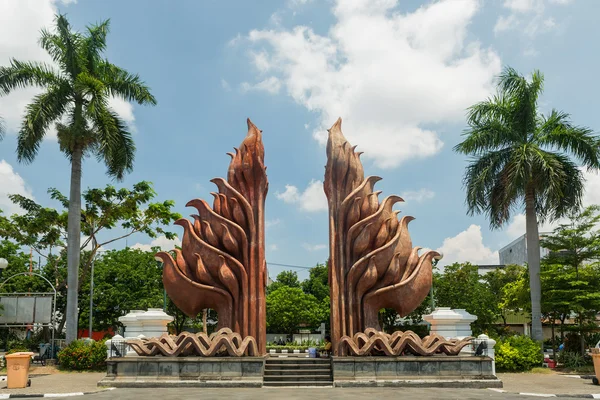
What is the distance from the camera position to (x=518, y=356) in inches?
806

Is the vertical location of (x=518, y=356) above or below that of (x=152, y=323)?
below

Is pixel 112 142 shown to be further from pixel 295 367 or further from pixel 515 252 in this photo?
pixel 515 252

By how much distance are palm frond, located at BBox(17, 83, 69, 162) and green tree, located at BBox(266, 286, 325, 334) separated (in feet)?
81.4

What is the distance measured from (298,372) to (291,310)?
2683 centimetres

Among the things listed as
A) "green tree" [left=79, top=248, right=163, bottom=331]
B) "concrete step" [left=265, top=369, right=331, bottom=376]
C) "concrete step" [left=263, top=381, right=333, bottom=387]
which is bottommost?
"concrete step" [left=263, top=381, right=333, bottom=387]

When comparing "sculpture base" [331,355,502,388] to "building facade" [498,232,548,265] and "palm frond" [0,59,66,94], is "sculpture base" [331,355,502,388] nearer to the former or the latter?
"palm frond" [0,59,66,94]

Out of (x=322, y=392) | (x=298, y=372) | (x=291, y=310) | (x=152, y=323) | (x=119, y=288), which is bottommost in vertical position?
(x=322, y=392)

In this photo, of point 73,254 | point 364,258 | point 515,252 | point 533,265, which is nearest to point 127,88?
point 73,254

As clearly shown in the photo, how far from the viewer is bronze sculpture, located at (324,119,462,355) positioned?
16859 mm

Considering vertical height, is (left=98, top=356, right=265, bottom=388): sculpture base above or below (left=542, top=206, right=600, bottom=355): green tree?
below

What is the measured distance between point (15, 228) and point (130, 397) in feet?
62.9

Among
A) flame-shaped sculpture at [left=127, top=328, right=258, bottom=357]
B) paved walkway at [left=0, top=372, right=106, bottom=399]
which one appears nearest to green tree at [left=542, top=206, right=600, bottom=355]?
flame-shaped sculpture at [left=127, top=328, right=258, bottom=357]

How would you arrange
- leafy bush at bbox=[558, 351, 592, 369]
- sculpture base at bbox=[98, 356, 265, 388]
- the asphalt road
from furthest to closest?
leafy bush at bbox=[558, 351, 592, 369]
sculpture base at bbox=[98, 356, 265, 388]
the asphalt road

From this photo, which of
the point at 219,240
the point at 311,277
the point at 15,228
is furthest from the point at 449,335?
the point at 311,277
